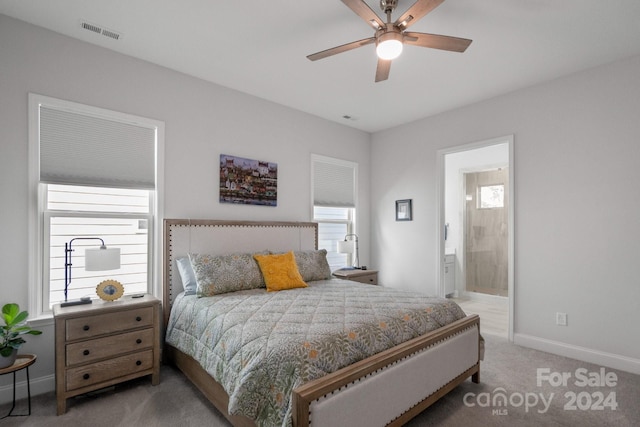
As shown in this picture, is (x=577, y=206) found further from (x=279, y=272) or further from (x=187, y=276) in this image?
(x=187, y=276)

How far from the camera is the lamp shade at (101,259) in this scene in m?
2.45

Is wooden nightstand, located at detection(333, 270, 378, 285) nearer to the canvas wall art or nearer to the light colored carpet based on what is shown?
the canvas wall art

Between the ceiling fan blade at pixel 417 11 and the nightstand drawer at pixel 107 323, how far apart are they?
109 inches

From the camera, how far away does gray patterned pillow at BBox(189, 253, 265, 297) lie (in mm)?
2820

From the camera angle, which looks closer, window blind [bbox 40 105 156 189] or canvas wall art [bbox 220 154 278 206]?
window blind [bbox 40 105 156 189]

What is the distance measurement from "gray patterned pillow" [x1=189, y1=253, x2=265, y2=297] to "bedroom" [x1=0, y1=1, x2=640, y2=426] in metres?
0.64

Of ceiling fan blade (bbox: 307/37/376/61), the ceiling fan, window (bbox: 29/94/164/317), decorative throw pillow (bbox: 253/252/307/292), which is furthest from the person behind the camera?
decorative throw pillow (bbox: 253/252/307/292)

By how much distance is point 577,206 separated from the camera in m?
3.22

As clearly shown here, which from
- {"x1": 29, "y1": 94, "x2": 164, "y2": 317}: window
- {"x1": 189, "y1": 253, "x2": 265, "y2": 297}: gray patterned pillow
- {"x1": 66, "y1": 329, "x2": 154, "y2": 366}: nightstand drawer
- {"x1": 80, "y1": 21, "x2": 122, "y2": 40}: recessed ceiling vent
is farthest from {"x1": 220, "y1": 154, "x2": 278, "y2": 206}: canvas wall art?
{"x1": 66, "y1": 329, "x2": 154, "y2": 366}: nightstand drawer

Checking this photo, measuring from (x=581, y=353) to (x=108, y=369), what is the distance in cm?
415

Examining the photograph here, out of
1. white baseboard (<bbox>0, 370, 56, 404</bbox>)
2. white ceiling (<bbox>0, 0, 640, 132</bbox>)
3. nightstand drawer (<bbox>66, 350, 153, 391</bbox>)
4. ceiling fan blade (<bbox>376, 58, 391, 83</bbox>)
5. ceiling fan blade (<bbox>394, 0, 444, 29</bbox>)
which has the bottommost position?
white baseboard (<bbox>0, 370, 56, 404</bbox>)

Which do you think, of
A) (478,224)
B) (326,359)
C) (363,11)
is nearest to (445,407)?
(326,359)

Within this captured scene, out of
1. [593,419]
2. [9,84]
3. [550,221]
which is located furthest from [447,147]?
[9,84]

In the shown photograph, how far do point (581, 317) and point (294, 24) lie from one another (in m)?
3.74
